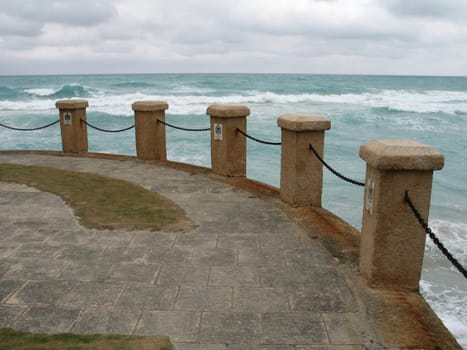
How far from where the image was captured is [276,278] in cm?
444

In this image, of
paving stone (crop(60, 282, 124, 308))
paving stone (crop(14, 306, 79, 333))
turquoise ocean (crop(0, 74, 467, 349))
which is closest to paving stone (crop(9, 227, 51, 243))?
paving stone (crop(60, 282, 124, 308))

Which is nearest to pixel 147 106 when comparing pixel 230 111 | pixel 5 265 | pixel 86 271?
pixel 230 111

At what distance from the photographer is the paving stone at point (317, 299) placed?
388 centimetres

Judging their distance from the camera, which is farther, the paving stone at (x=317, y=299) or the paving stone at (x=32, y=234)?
the paving stone at (x=32, y=234)

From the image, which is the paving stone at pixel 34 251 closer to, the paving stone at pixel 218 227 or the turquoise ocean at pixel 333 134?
the paving stone at pixel 218 227

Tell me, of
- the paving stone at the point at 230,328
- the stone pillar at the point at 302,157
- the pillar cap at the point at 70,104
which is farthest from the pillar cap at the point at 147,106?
the paving stone at the point at 230,328

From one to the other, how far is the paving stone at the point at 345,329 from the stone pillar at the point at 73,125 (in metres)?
8.67

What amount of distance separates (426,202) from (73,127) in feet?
29.2

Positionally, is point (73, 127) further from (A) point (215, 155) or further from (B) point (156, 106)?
(A) point (215, 155)

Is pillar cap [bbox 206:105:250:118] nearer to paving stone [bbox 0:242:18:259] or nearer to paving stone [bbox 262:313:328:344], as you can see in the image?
paving stone [bbox 0:242:18:259]

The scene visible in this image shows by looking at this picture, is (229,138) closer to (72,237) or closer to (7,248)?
(72,237)

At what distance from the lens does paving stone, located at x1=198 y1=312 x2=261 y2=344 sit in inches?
135

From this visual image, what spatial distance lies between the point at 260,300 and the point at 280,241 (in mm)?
1453

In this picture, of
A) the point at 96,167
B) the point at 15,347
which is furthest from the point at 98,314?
the point at 96,167
